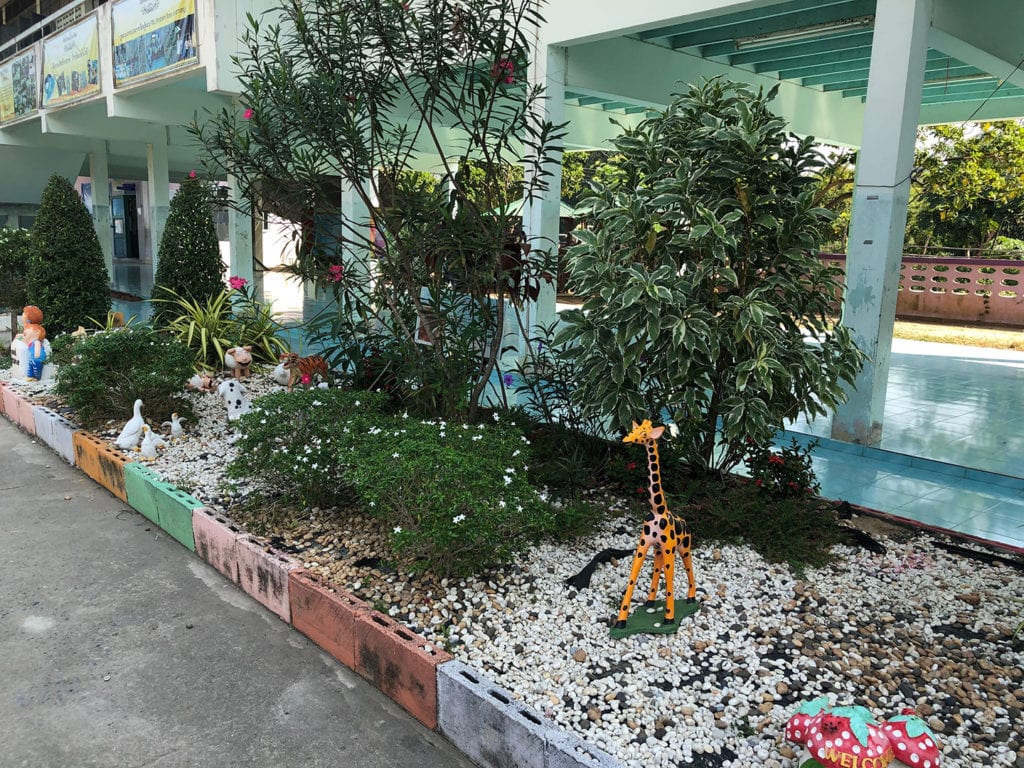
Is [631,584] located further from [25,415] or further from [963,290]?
[963,290]

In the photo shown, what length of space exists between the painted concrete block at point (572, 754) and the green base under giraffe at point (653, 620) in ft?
2.19

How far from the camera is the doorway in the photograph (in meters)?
31.5

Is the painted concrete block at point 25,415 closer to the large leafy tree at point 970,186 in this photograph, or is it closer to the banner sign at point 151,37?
the banner sign at point 151,37

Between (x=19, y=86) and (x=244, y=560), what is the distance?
14.9 metres

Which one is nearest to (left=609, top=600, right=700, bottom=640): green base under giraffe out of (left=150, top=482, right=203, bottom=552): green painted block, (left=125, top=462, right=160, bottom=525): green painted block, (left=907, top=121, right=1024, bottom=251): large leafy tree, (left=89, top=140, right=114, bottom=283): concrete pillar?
(left=150, top=482, right=203, bottom=552): green painted block

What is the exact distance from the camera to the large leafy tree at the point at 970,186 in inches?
629

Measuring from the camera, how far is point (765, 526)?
382cm

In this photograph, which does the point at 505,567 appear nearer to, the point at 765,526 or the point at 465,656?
the point at 465,656

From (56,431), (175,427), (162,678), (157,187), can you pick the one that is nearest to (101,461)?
(175,427)

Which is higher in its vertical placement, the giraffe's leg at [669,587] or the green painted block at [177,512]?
the giraffe's leg at [669,587]

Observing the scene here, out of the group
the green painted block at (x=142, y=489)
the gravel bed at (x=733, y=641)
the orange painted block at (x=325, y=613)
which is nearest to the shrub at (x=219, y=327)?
the green painted block at (x=142, y=489)

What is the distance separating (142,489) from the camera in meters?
4.80

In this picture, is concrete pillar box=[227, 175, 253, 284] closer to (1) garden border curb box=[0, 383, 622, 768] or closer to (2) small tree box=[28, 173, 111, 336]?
(2) small tree box=[28, 173, 111, 336]

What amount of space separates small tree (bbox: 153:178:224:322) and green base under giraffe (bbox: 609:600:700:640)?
7.04m
